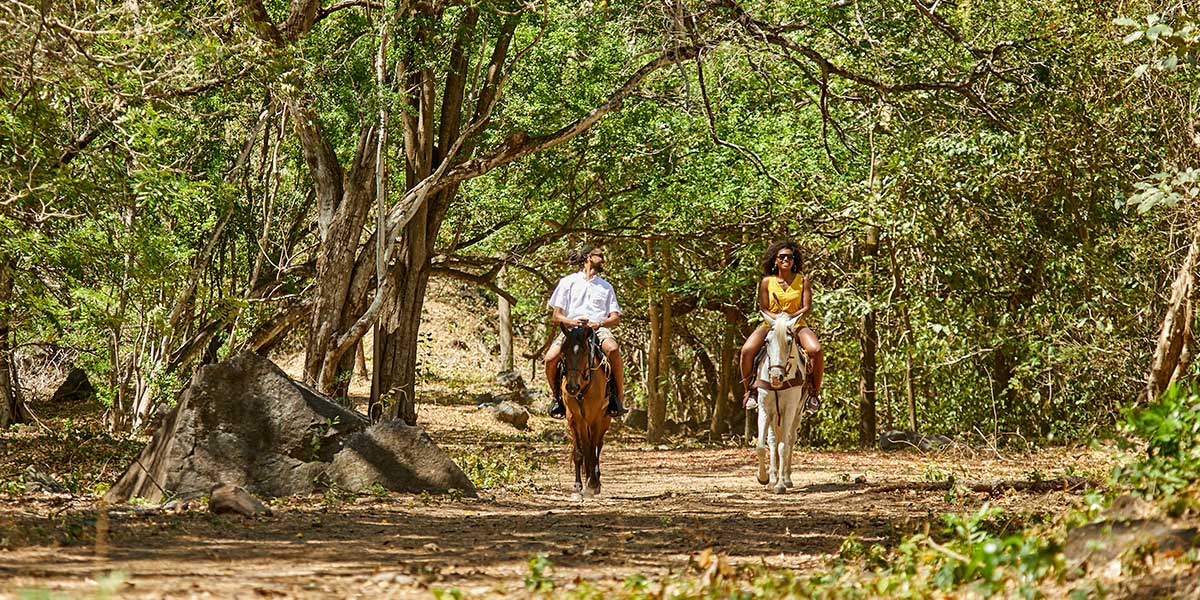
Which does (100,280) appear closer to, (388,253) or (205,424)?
(388,253)

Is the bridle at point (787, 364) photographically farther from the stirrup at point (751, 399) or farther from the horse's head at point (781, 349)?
the stirrup at point (751, 399)

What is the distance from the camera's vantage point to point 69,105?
11984 mm

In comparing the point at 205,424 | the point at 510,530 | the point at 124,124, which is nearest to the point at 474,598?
the point at 510,530

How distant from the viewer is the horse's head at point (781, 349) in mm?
12125

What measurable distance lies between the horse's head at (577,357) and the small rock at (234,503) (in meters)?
3.24

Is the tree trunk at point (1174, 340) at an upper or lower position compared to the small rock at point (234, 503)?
upper

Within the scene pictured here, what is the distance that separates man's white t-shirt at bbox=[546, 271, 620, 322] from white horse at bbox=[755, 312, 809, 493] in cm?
151

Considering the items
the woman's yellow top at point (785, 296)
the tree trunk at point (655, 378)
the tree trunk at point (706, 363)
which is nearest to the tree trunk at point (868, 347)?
the tree trunk at point (655, 378)

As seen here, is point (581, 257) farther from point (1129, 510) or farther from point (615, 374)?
point (1129, 510)

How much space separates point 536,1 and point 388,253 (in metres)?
4.11

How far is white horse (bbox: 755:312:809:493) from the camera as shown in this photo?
12.1 meters

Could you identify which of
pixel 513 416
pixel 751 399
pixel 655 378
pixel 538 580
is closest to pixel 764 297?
pixel 751 399

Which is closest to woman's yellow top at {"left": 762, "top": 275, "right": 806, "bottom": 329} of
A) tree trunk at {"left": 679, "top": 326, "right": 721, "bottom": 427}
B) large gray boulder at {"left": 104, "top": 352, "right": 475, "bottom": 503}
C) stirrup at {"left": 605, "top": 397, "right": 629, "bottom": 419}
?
stirrup at {"left": 605, "top": 397, "right": 629, "bottom": 419}

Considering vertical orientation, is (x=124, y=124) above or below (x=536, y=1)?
below
